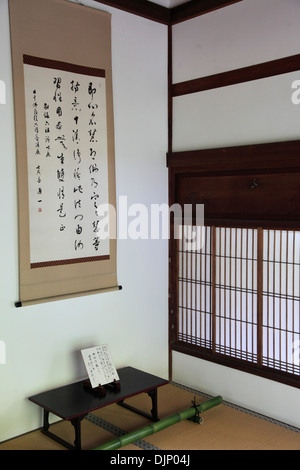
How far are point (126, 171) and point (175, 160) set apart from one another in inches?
17.9

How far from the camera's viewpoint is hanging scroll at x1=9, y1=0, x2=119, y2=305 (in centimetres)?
337

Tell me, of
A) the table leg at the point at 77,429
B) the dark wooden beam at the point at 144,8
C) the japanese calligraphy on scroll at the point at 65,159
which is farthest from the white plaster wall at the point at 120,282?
the table leg at the point at 77,429

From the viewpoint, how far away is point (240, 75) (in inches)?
146

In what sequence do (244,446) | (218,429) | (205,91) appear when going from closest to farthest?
(244,446) → (218,429) → (205,91)

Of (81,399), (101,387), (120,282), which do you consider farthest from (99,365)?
(120,282)

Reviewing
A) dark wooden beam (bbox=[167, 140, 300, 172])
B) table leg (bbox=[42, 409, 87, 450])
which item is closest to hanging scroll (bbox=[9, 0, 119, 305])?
dark wooden beam (bbox=[167, 140, 300, 172])

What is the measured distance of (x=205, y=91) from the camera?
396 cm

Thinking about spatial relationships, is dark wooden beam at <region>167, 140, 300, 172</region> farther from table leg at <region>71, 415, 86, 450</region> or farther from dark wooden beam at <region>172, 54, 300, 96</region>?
table leg at <region>71, 415, 86, 450</region>

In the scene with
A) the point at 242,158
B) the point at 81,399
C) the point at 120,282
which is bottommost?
the point at 81,399

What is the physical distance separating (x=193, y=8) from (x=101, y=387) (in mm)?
2917

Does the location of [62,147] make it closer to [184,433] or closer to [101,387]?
[101,387]

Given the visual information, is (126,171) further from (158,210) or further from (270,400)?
(270,400)

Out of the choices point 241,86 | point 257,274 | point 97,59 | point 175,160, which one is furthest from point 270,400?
point 97,59

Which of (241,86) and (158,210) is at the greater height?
(241,86)
